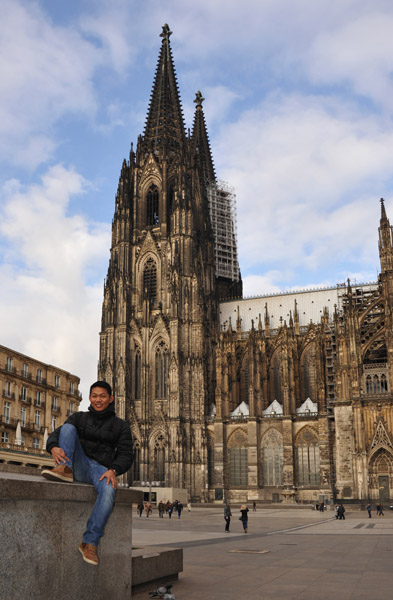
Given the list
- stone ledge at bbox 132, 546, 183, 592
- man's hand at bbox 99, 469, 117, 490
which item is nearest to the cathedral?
stone ledge at bbox 132, 546, 183, 592

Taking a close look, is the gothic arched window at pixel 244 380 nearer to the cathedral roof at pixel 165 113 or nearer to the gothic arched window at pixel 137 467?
the gothic arched window at pixel 137 467

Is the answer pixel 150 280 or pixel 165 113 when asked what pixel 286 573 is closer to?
pixel 150 280

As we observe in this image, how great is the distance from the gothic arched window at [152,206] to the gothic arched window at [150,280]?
197 inches

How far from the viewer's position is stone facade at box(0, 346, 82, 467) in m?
44.0

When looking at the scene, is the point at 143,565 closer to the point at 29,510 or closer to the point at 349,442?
the point at 29,510

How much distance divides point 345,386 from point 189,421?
15.2 metres

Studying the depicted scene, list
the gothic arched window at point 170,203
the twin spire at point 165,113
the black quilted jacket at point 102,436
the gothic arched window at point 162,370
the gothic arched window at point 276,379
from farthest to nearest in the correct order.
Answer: the twin spire at point 165,113 < the gothic arched window at point 170,203 < the gothic arched window at point 276,379 < the gothic arched window at point 162,370 < the black quilted jacket at point 102,436

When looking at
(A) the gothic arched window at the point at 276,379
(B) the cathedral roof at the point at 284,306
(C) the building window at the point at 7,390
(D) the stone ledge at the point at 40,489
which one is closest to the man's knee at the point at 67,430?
(D) the stone ledge at the point at 40,489

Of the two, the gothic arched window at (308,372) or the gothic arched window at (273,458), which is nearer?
the gothic arched window at (273,458)

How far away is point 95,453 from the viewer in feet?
20.1

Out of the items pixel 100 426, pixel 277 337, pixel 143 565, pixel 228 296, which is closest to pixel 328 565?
pixel 143 565

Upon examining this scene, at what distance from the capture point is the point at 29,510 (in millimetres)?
5398

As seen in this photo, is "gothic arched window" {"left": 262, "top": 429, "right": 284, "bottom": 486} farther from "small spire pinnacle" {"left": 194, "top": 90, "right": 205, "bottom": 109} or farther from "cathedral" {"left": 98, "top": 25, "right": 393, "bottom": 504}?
"small spire pinnacle" {"left": 194, "top": 90, "right": 205, "bottom": 109}

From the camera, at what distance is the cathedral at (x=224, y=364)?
53.2 metres
